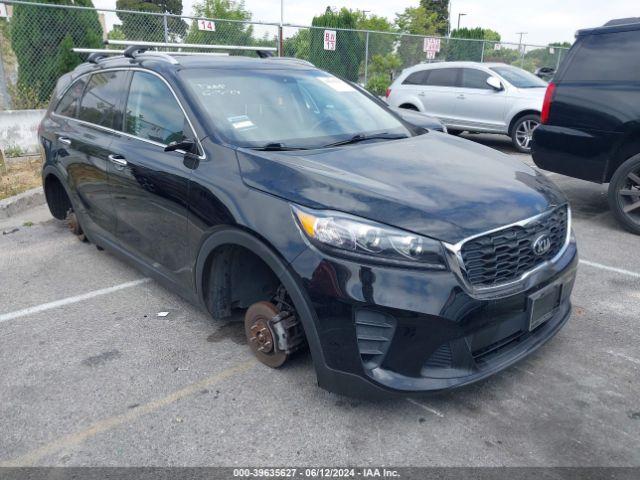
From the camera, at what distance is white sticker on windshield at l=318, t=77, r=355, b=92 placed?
13.3ft

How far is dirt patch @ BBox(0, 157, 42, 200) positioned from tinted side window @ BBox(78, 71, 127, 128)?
3129mm

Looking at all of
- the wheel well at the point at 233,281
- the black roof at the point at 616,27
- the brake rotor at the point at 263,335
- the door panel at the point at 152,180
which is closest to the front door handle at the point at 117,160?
the door panel at the point at 152,180

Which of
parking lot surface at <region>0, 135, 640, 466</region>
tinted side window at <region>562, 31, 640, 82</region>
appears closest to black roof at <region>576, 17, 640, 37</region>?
tinted side window at <region>562, 31, 640, 82</region>

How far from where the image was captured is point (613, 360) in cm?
315

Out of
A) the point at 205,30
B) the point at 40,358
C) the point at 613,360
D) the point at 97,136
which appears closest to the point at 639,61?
the point at 613,360

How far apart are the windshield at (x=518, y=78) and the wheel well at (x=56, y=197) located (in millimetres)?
8282

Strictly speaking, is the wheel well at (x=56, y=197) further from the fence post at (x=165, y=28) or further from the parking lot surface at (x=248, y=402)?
the fence post at (x=165, y=28)

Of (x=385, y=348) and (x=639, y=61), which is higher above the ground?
(x=639, y=61)

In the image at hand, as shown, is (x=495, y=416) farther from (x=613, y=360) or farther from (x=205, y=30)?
(x=205, y=30)

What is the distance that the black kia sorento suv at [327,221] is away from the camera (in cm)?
239

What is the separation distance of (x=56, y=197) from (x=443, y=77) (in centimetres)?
837

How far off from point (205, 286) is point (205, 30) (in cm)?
1018

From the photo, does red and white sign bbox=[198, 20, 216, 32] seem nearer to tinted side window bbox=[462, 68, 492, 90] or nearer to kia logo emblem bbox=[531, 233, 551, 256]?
tinted side window bbox=[462, 68, 492, 90]

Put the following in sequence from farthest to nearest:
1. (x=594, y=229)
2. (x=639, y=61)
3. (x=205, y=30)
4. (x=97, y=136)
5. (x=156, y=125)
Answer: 1. (x=205, y=30)
2. (x=594, y=229)
3. (x=639, y=61)
4. (x=97, y=136)
5. (x=156, y=125)
